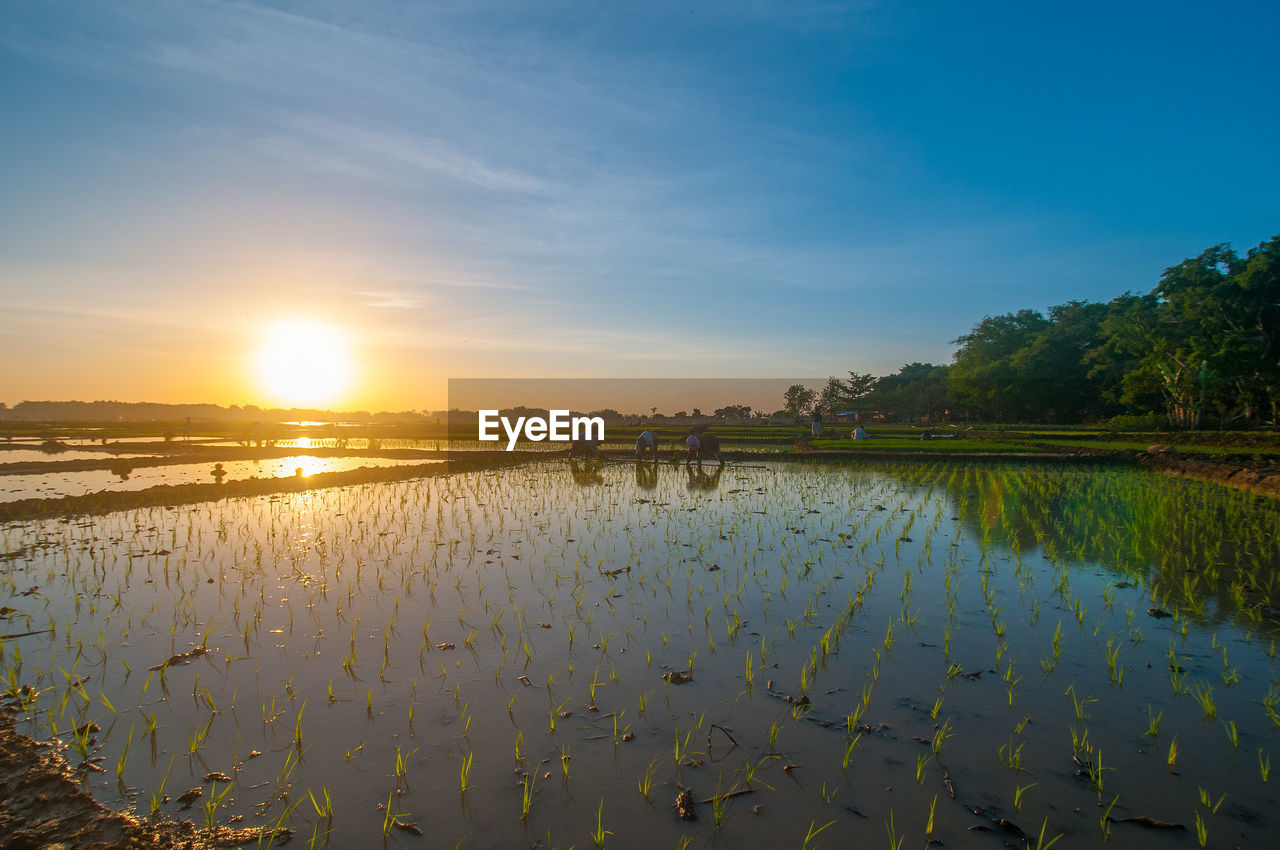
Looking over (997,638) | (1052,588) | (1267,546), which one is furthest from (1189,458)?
(997,638)

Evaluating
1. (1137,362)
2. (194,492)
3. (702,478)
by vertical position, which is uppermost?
(1137,362)

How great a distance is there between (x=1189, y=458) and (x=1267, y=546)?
12.3m

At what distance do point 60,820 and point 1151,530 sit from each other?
12.3 m

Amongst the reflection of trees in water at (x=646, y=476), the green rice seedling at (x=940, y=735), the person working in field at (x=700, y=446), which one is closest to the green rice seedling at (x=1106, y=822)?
the green rice seedling at (x=940, y=735)

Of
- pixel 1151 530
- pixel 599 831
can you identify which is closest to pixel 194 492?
pixel 599 831

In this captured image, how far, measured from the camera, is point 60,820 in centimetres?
285

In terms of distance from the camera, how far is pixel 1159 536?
29.3ft

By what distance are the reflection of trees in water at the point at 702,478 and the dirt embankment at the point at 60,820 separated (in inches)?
488

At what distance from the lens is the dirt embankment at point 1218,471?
13.2 metres

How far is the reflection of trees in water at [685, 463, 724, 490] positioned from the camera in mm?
15203

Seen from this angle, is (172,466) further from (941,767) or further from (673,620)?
(941,767)

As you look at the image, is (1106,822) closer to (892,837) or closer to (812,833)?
(892,837)

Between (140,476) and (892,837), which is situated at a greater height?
(140,476)

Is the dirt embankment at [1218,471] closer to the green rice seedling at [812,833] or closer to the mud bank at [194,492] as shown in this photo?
the green rice seedling at [812,833]
